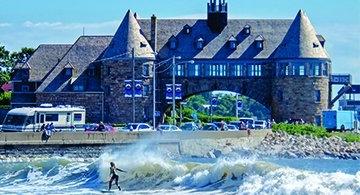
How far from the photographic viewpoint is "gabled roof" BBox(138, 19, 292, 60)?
3787 inches

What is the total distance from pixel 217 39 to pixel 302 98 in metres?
9.09

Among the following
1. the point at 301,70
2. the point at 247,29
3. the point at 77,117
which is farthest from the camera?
the point at 247,29

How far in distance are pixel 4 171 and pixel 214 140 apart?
20.2m

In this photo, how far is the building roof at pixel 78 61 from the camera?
9481cm

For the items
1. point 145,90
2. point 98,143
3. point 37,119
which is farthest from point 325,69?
point 98,143

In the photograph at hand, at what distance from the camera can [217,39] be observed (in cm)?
9669

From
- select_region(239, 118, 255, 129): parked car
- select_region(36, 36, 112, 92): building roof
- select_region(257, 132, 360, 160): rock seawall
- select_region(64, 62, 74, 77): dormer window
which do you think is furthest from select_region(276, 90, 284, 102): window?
select_region(64, 62, 74, 77): dormer window

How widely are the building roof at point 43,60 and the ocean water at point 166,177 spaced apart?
3920cm

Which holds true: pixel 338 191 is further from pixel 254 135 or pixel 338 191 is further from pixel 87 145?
pixel 254 135

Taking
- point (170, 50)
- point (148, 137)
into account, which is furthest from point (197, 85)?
point (148, 137)

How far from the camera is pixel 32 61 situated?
99.0 meters

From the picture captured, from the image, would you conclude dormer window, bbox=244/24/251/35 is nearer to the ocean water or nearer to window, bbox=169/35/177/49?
window, bbox=169/35/177/49

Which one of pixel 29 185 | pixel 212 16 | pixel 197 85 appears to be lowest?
pixel 29 185

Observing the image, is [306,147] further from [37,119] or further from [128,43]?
[37,119]
